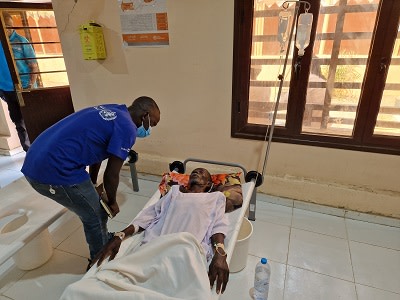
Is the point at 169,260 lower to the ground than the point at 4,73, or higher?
lower

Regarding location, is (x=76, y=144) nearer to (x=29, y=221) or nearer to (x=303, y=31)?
(x=29, y=221)

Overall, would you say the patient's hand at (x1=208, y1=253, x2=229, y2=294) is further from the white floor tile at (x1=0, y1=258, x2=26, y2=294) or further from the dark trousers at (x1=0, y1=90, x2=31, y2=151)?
the dark trousers at (x1=0, y1=90, x2=31, y2=151)

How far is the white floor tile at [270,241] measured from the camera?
183cm

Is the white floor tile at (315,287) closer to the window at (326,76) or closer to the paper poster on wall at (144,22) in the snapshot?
the window at (326,76)

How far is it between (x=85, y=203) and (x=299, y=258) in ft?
4.64

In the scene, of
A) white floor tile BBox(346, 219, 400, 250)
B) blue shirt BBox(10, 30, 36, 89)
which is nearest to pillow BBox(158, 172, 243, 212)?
white floor tile BBox(346, 219, 400, 250)

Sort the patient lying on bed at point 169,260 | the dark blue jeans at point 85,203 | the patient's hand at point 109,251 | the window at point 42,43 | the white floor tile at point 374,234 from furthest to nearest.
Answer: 1. the window at point 42,43
2. the white floor tile at point 374,234
3. the dark blue jeans at point 85,203
4. the patient's hand at point 109,251
5. the patient lying on bed at point 169,260

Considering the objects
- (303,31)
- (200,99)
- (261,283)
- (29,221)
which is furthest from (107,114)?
A: (303,31)

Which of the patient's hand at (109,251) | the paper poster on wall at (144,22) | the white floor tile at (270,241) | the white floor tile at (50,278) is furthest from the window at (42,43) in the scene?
the white floor tile at (270,241)

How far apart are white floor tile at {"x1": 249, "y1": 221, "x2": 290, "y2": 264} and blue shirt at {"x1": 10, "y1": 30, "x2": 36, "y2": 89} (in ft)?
9.62

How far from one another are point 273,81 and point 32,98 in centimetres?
266

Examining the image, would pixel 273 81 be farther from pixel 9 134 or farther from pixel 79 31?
pixel 9 134

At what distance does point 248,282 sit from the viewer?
161cm

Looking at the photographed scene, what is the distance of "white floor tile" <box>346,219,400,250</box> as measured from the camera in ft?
6.25
